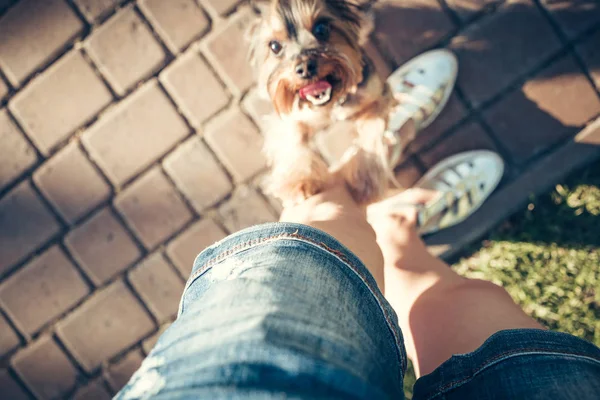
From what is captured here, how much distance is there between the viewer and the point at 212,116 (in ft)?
9.24

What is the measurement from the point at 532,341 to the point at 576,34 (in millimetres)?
2062

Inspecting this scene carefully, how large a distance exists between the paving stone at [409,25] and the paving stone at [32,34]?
6.35ft

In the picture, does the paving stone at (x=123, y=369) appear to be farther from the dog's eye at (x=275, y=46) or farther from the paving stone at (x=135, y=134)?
the dog's eye at (x=275, y=46)

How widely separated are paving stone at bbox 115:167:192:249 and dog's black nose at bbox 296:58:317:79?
1214mm

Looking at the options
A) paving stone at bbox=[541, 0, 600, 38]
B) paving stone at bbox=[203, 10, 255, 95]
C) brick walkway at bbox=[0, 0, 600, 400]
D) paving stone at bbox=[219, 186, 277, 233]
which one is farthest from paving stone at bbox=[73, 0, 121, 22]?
paving stone at bbox=[541, 0, 600, 38]

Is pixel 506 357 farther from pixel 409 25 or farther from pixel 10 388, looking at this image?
pixel 10 388

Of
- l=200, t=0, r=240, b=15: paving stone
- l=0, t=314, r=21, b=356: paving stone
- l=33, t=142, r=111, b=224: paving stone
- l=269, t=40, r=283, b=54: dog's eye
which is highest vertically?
l=200, t=0, r=240, b=15: paving stone

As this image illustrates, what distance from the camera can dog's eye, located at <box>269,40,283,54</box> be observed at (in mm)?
2264

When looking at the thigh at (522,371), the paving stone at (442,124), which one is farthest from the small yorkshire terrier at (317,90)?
the thigh at (522,371)

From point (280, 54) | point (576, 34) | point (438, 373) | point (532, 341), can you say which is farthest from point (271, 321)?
point (576, 34)

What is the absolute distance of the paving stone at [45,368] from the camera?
9.82 feet

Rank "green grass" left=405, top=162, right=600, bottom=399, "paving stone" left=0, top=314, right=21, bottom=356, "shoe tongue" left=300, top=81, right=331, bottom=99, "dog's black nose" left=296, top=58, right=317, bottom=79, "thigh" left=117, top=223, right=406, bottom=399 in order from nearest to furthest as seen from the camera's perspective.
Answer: "thigh" left=117, top=223, right=406, bottom=399
"dog's black nose" left=296, top=58, right=317, bottom=79
"shoe tongue" left=300, top=81, right=331, bottom=99
"green grass" left=405, top=162, right=600, bottom=399
"paving stone" left=0, top=314, right=21, bottom=356

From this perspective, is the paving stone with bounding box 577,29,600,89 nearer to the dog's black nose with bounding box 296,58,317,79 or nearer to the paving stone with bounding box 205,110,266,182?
the dog's black nose with bounding box 296,58,317,79

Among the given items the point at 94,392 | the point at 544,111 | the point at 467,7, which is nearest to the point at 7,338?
the point at 94,392
